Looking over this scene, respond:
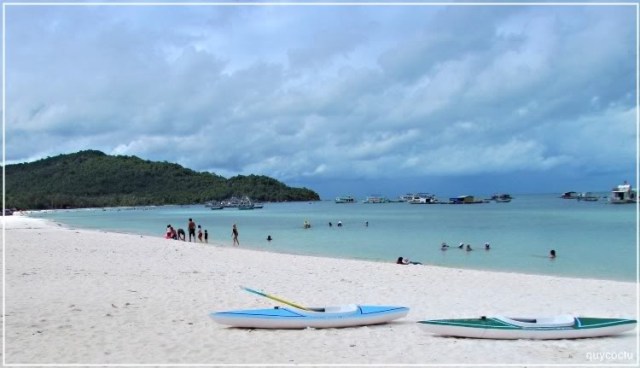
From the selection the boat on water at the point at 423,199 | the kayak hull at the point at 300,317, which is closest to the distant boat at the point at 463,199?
the boat on water at the point at 423,199

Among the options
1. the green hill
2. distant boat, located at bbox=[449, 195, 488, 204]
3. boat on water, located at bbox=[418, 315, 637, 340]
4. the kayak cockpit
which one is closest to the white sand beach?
boat on water, located at bbox=[418, 315, 637, 340]

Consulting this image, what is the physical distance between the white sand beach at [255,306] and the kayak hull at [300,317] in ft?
0.52

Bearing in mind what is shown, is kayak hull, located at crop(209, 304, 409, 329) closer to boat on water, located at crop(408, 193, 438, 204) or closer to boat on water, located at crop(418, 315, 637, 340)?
boat on water, located at crop(418, 315, 637, 340)

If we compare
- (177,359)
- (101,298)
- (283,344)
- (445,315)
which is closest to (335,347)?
(283,344)

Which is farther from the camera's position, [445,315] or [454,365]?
[445,315]

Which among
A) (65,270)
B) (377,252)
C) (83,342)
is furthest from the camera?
(377,252)

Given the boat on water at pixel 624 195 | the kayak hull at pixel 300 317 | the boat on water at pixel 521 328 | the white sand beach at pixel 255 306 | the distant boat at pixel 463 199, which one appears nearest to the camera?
the white sand beach at pixel 255 306

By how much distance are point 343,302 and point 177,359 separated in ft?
17.4

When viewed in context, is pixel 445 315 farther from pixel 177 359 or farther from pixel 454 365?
pixel 177 359

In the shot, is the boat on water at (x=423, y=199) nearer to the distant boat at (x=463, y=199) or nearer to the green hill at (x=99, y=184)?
the distant boat at (x=463, y=199)

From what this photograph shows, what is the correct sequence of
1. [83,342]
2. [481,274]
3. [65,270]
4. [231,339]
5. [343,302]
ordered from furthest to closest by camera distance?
[481,274]
[65,270]
[343,302]
[231,339]
[83,342]

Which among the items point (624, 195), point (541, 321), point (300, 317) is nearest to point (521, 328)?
point (541, 321)

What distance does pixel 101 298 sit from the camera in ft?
35.9

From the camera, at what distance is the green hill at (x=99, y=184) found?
5709 inches
